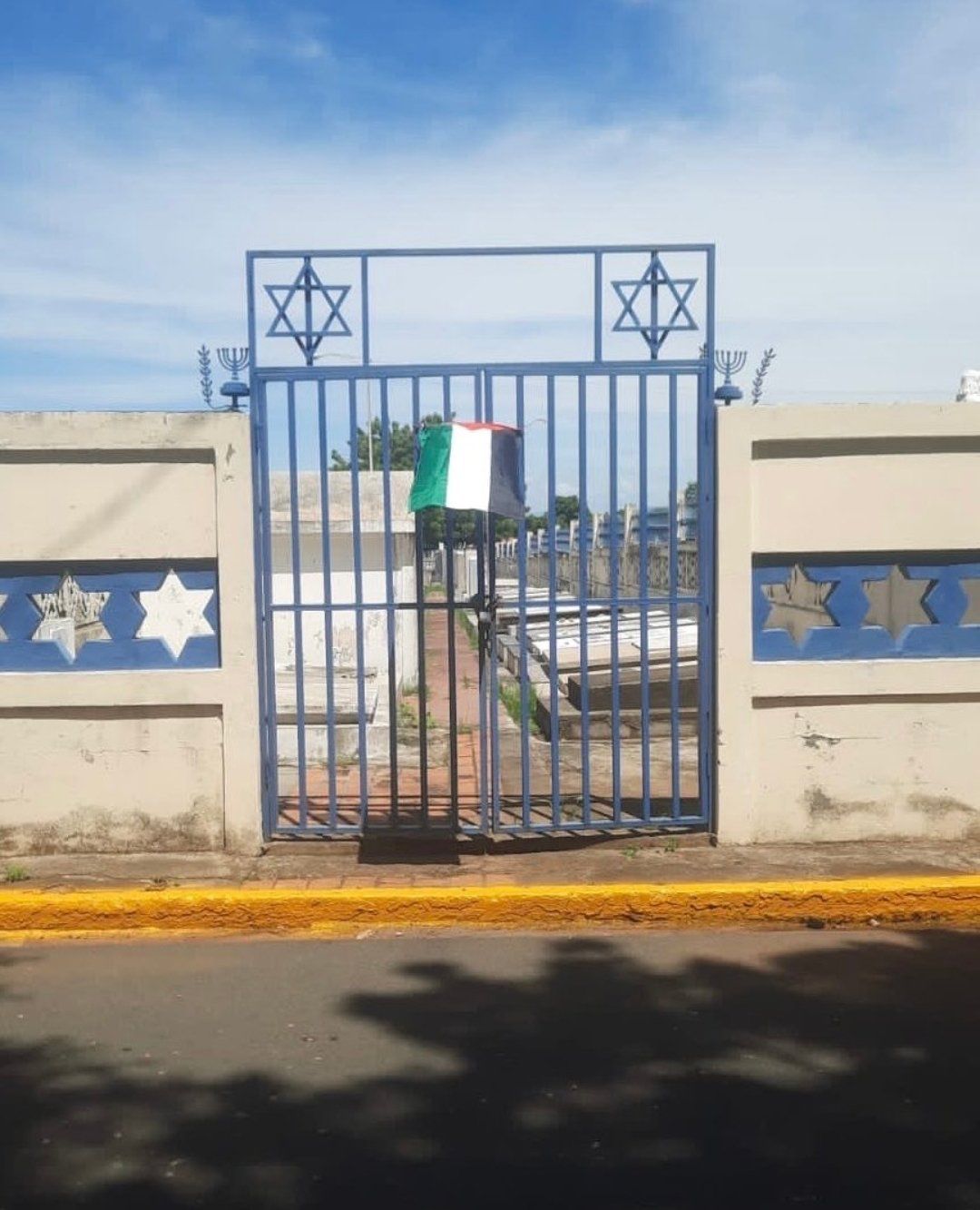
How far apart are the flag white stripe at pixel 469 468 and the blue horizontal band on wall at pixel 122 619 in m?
1.20

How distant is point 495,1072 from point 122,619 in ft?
9.69

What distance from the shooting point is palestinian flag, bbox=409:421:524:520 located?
554cm

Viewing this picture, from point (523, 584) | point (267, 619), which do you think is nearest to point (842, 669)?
point (523, 584)

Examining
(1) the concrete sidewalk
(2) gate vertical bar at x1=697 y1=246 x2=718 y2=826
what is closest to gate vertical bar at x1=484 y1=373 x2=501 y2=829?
(1) the concrete sidewalk

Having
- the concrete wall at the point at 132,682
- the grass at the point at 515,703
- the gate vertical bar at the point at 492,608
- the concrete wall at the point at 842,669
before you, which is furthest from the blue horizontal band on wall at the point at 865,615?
the grass at the point at 515,703

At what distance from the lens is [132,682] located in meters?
5.75

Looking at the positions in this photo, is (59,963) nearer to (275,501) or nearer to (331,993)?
(331,993)

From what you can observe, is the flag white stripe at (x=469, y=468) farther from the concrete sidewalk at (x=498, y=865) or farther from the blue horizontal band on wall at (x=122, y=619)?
the concrete sidewalk at (x=498, y=865)

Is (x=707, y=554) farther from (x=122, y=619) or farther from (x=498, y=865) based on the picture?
(x=122, y=619)

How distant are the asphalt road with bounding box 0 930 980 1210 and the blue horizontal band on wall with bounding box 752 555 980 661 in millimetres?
1370

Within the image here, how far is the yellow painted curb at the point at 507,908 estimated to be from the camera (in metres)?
5.32

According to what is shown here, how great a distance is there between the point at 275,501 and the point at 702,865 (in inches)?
271

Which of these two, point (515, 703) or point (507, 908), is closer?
point (507, 908)

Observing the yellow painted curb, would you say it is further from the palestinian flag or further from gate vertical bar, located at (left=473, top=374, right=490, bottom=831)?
the palestinian flag
